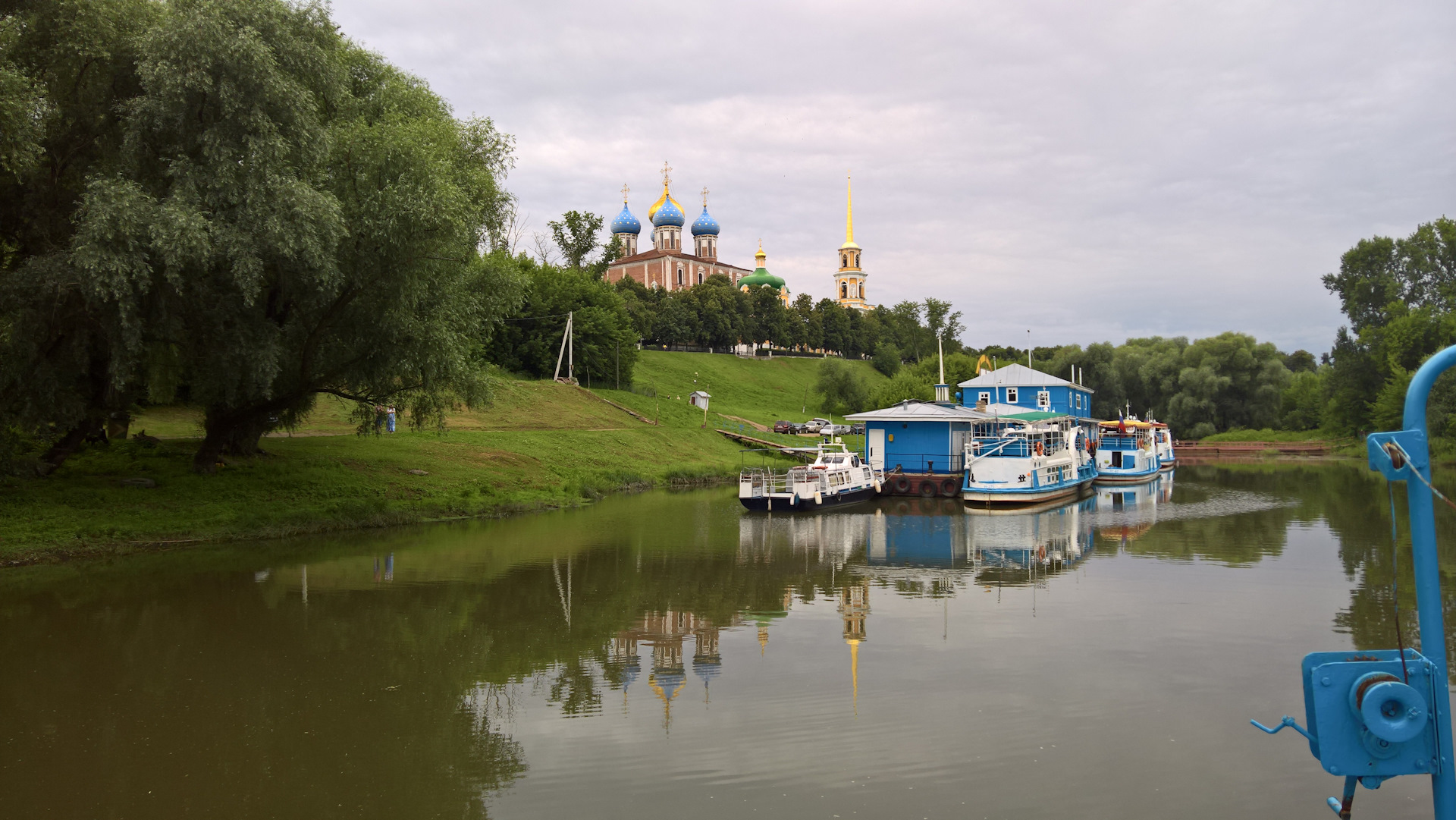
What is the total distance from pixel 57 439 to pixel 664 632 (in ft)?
66.7

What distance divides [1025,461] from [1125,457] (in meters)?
18.7

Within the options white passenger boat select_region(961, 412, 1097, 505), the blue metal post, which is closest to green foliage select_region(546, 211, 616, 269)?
white passenger boat select_region(961, 412, 1097, 505)

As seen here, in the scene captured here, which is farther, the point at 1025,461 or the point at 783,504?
the point at 1025,461

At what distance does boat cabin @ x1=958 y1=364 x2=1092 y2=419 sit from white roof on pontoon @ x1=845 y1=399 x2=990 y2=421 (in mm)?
12065

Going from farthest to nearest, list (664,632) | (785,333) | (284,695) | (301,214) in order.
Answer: (785,333), (301,214), (664,632), (284,695)

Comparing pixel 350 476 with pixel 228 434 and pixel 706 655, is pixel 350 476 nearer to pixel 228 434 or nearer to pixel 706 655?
pixel 228 434

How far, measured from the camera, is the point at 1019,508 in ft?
118

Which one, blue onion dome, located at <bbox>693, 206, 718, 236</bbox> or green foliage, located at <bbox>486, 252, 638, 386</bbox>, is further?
blue onion dome, located at <bbox>693, 206, 718, 236</bbox>

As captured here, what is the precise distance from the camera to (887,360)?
11894 cm

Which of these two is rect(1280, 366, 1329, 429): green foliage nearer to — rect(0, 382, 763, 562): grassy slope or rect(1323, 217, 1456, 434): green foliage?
rect(1323, 217, 1456, 434): green foliage

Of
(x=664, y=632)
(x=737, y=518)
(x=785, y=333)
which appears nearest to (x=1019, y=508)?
(x=737, y=518)

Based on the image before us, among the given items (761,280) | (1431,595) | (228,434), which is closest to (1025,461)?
(228,434)

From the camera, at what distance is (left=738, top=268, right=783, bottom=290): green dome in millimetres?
128375

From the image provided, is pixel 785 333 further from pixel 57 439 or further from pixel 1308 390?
pixel 57 439
